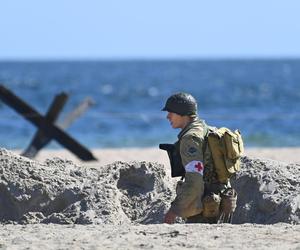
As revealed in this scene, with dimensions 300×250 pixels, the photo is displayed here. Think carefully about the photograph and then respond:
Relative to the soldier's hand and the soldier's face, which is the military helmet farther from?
the soldier's hand

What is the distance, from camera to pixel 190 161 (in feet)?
23.1

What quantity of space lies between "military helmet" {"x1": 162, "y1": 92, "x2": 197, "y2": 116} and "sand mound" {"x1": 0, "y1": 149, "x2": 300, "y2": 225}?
1.22 metres

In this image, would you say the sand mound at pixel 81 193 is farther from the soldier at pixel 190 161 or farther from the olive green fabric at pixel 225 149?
the olive green fabric at pixel 225 149

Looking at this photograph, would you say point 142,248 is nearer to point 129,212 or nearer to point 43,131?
point 129,212

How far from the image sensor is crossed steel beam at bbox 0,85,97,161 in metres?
16.4

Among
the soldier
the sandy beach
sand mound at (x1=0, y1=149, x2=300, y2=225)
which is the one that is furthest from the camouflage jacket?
the sandy beach

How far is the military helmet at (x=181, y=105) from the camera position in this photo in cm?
718

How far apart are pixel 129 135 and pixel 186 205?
64.2 ft

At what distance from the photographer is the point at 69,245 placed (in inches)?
265

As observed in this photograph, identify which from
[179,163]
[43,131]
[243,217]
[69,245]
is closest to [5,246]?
[69,245]

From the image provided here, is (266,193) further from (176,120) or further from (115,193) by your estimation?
(176,120)

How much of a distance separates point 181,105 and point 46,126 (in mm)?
9463

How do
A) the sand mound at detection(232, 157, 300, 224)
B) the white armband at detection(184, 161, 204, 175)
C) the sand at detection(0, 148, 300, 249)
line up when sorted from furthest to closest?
the sand mound at detection(232, 157, 300, 224)
the white armband at detection(184, 161, 204, 175)
the sand at detection(0, 148, 300, 249)

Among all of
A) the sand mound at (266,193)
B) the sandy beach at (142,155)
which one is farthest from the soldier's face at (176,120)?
the sandy beach at (142,155)
